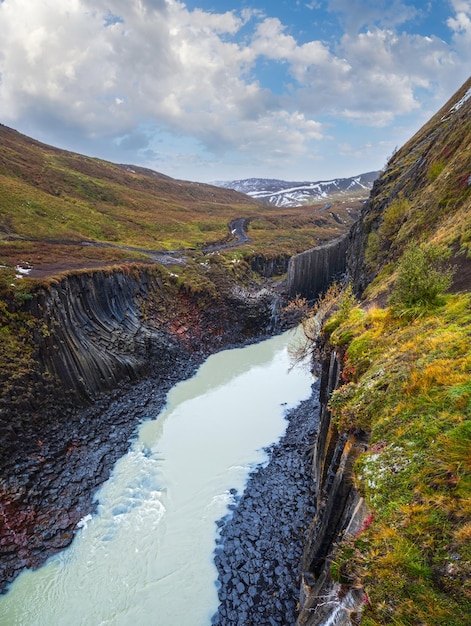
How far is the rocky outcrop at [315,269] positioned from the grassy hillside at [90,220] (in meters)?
13.4

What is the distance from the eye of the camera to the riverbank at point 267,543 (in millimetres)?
12383

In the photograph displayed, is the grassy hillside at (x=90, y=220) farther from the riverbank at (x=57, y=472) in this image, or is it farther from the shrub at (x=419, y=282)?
the shrub at (x=419, y=282)

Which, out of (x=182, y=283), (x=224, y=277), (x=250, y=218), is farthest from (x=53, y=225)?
(x=250, y=218)

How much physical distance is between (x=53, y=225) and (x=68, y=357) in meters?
35.9

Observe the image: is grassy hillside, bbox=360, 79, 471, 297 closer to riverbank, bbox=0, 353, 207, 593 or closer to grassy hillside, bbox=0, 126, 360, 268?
riverbank, bbox=0, 353, 207, 593

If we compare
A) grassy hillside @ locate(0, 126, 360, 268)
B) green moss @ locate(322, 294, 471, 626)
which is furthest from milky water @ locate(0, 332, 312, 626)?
grassy hillside @ locate(0, 126, 360, 268)

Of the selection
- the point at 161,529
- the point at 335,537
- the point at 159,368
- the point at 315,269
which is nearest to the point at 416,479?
the point at 335,537

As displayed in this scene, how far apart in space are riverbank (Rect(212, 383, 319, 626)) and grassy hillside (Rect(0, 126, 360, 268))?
29.3 meters

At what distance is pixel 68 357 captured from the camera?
26.0 meters

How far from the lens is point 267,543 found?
14789mm

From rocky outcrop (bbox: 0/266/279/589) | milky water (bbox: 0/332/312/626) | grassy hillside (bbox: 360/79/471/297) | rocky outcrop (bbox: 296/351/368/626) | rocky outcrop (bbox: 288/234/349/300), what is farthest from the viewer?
rocky outcrop (bbox: 288/234/349/300)

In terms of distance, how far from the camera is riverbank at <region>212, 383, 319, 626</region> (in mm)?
12383

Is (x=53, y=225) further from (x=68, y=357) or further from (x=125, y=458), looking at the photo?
(x=125, y=458)

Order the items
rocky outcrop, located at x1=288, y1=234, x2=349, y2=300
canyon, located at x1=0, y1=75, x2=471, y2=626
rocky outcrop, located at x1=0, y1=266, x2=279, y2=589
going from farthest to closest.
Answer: rocky outcrop, located at x1=288, y1=234, x2=349, y2=300, rocky outcrop, located at x1=0, y1=266, x2=279, y2=589, canyon, located at x1=0, y1=75, x2=471, y2=626
